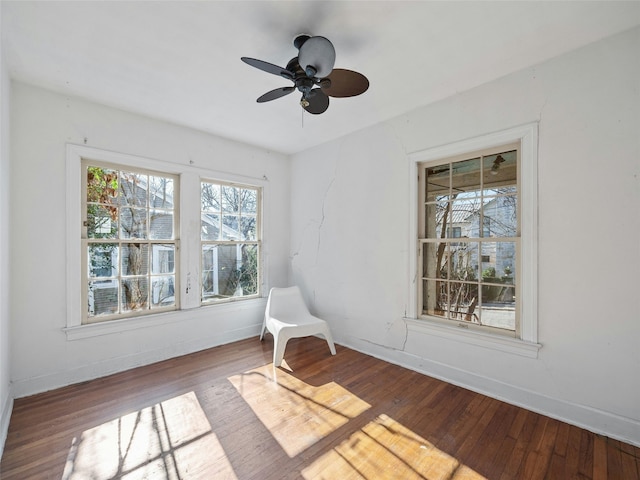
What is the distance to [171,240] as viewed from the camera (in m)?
3.33

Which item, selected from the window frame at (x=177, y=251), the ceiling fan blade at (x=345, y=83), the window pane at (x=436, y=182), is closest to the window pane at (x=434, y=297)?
the window pane at (x=436, y=182)

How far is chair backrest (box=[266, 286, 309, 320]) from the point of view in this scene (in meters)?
3.53

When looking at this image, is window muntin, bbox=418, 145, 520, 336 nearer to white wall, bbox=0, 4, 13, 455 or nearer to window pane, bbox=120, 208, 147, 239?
window pane, bbox=120, 208, 147, 239

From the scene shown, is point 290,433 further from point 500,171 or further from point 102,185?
point 102,185

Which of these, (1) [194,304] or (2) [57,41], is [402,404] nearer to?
(1) [194,304]

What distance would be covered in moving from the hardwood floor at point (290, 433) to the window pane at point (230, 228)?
1681 millimetres

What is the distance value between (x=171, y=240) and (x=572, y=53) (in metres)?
3.93

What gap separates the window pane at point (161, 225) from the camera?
320 centimetres

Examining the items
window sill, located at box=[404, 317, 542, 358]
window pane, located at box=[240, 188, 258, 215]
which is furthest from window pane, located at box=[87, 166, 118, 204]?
window sill, located at box=[404, 317, 542, 358]

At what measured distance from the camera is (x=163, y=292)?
3.27 metres

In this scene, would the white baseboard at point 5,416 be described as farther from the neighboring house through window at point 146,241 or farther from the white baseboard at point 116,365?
the neighboring house through window at point 146,241

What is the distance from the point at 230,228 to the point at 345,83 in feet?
8.13

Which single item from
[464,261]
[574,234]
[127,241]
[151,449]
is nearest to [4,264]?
[127,241]

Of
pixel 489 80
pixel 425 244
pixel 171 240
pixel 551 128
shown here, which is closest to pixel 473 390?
pixel 425 244
